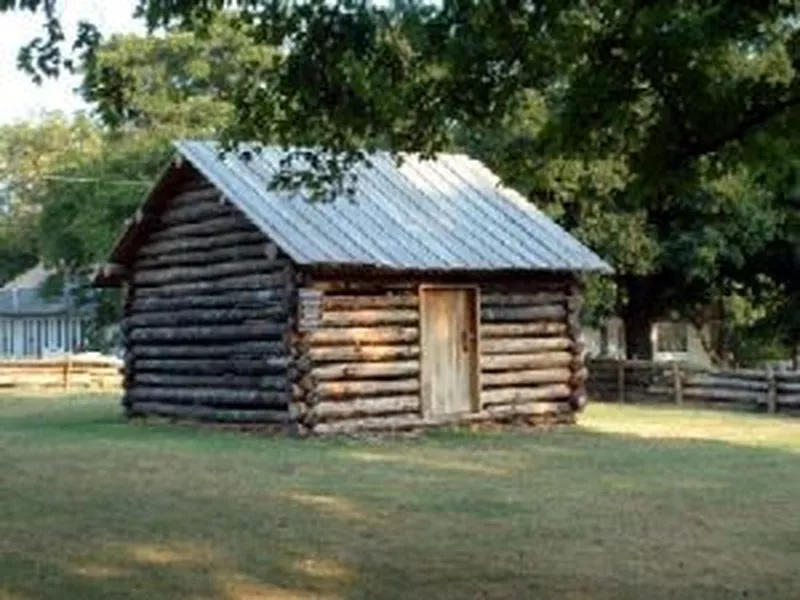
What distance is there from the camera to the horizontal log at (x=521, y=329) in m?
24.4

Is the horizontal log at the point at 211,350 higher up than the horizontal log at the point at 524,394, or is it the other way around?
the horizontal log at the point at 211,350

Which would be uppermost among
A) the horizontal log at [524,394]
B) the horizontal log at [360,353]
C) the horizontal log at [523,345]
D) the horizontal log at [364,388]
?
the horizontal log at [523,345]

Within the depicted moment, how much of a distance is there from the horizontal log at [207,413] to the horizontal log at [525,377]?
367cm

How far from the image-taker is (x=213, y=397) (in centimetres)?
2395

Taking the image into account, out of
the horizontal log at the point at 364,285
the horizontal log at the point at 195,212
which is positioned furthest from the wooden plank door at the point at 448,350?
the horizontal log at the point at 195,212

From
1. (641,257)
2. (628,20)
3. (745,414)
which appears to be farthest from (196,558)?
(641,257)

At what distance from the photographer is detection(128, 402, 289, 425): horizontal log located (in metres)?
22.8

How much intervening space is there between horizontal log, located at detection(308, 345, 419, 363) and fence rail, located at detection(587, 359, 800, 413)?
10814 mm


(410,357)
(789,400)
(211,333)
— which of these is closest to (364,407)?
(410,357)

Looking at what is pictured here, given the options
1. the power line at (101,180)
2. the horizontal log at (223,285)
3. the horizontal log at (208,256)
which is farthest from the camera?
the power line at (101,180)

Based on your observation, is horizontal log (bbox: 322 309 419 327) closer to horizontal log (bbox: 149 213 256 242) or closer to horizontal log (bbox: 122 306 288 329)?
horizontal log (bbox: 122 306 288 329)

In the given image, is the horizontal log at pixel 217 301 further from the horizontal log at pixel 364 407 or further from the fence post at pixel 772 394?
the fence post at pixel 772 394

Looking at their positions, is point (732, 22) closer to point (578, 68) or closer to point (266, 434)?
point (578, 68)

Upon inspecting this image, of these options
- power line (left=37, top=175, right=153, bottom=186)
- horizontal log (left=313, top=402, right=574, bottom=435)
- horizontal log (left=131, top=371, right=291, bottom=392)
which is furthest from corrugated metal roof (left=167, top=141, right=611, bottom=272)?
power line (left=37, top=175, right=153, bottom=186)
